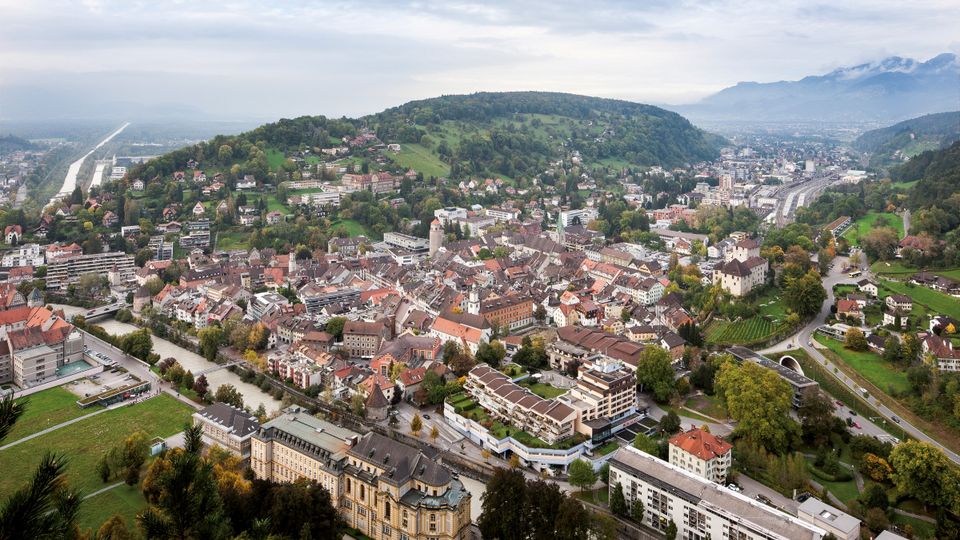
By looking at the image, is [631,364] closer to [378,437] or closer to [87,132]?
[378,437]

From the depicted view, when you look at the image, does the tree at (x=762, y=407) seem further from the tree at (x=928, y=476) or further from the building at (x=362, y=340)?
the building at (x=362, y=340)

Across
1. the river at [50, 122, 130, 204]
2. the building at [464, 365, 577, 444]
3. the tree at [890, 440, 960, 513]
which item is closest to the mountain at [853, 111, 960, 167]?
the tree at [890, 440, 960, 513]

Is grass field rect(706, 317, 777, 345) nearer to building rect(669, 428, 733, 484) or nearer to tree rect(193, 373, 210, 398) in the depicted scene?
building rect(669, 428, 733, 484)

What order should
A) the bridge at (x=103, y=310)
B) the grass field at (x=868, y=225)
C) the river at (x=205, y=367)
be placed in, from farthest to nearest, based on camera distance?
1. the grass field at (x=868, y=225)
2. the bridge at (x=103, y=310)
3. the river at (x=205, y=367)

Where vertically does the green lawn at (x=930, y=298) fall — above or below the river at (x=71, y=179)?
below

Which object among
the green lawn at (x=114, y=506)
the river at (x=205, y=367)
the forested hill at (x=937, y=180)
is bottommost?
the river at (x=205, y=367)

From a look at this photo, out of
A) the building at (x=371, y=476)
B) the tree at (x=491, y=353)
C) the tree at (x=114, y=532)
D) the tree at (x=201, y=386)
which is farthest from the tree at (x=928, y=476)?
the tree at (x=201, y=386)
